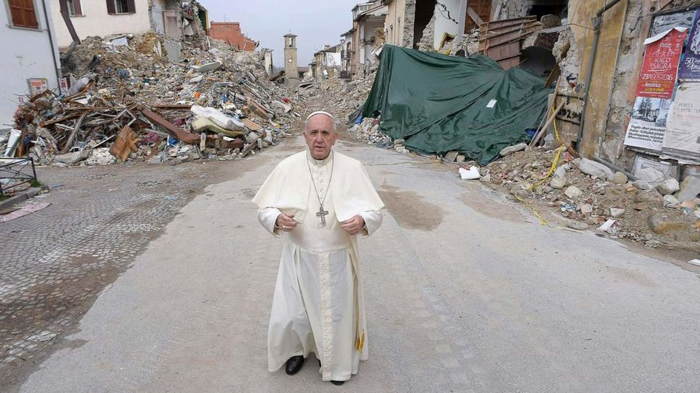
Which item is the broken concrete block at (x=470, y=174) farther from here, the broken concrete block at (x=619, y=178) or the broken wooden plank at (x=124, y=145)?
the broken wooden plank at (x=124, y=145)

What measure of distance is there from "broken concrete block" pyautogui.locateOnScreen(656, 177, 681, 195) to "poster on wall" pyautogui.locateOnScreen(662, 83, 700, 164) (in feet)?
1.10

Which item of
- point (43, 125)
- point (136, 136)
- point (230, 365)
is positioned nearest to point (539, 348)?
point (230, 365)

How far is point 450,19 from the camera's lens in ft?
61.6

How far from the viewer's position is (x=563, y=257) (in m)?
4.79

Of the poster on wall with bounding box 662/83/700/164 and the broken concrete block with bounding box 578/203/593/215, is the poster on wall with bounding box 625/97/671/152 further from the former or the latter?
the broken concrete block with bounding box 578/203/593/215

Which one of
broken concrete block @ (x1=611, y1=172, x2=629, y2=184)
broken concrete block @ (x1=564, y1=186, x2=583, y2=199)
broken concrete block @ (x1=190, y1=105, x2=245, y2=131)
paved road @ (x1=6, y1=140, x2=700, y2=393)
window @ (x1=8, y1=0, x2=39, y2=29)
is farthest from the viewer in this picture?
window @ (x1=8, y1=0, x2=39, y2=29)

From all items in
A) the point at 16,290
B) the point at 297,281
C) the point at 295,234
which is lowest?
the point at 16,290

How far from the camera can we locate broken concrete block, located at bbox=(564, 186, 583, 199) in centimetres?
687

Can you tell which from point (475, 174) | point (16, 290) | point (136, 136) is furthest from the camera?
point (136, 136)

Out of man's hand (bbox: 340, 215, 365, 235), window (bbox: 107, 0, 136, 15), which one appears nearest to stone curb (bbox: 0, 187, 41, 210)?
man's hand (bbox: 340, 215, 365, 235)

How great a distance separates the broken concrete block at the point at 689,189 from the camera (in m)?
5.74

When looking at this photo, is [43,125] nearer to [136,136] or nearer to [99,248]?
[136,136]

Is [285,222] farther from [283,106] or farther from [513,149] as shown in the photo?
[283,106]

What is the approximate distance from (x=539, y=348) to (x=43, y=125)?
1417cm
